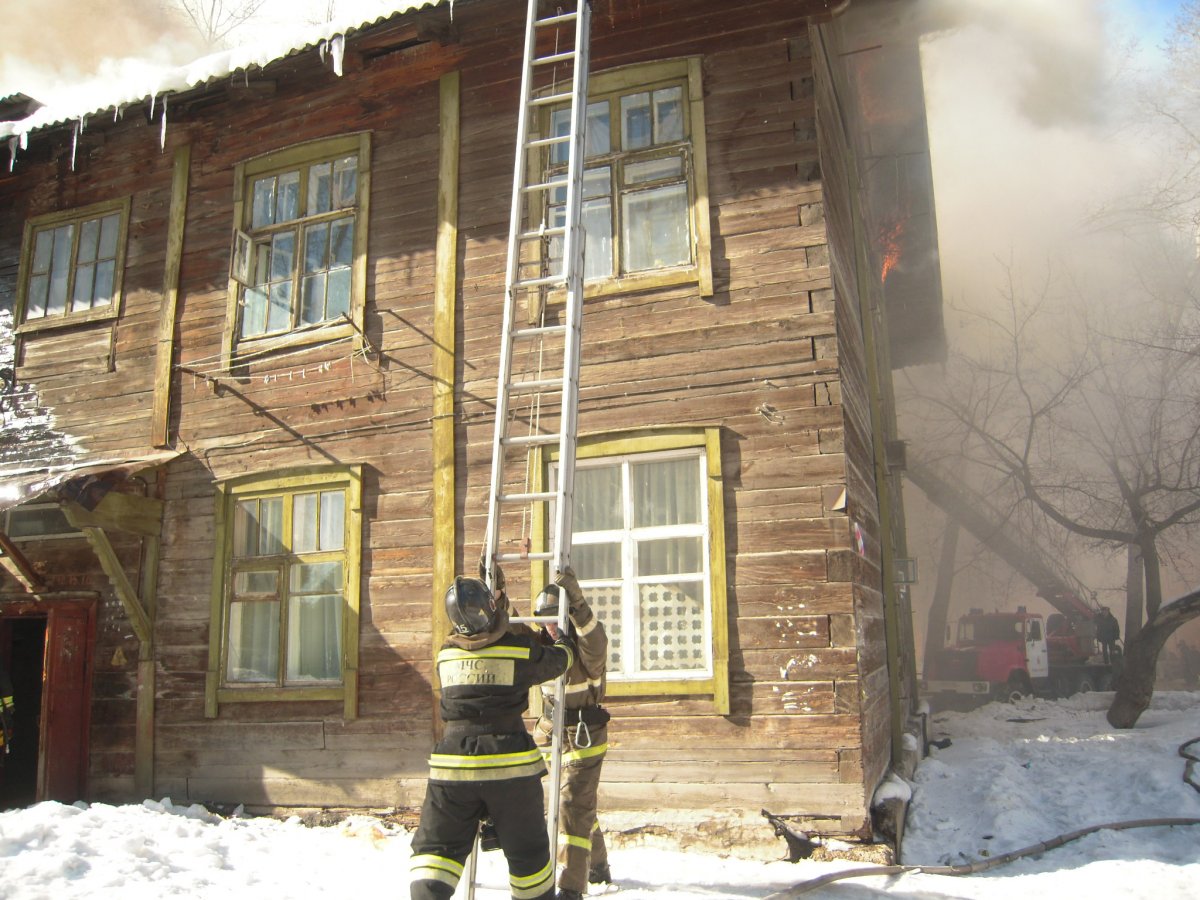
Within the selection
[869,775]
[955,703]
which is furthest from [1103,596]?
[869,775]

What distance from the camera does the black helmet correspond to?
3996 mm

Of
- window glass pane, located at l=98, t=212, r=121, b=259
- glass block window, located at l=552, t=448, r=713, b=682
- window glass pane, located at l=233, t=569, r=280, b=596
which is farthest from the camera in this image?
window glass pane, located at l=98, t=212, r=121, b=259

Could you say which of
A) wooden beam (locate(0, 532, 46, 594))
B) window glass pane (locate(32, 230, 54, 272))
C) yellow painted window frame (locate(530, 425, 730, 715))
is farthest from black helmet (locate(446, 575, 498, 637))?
window glass pane (locate(32, 230, 54, 272))

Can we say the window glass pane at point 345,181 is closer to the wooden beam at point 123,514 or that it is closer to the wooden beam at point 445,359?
the wooden beam at point 445,359

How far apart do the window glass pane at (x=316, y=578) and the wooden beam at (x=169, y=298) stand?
1924 mm

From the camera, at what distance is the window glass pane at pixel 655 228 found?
7418mm

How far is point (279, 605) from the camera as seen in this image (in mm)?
8047

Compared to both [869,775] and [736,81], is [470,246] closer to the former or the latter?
[736,81]

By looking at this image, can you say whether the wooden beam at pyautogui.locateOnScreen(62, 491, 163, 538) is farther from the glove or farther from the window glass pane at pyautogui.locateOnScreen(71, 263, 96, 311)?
the glove

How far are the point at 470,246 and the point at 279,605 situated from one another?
345 centimetres

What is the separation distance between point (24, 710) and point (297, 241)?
587 cm

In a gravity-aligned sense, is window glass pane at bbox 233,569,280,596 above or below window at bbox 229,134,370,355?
below

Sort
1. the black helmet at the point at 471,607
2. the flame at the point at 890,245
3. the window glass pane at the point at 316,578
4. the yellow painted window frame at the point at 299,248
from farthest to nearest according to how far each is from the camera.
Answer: the flame at the point at 890,245, the yellow painted window frame at the point at 299,248, the window glass pane at the point at 316,578, the black helmet at the point at 471,607

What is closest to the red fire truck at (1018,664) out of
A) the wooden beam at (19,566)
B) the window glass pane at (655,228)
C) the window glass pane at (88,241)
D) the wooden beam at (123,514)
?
the window glass pane at (655,228)
